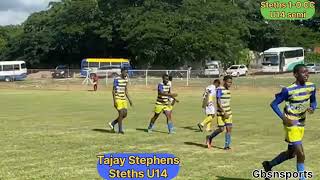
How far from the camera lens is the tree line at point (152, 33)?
211 feet

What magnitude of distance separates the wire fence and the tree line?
10495 mm

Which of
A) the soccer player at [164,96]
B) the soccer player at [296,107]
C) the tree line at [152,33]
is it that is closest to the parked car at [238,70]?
the tree line at [152,33]

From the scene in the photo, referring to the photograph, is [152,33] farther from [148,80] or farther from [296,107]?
[296,107]

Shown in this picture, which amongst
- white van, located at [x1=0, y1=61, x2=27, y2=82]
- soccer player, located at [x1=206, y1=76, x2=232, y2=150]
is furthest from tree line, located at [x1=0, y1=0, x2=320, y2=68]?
soccer player, located at [x1=206, y1=76, x2=232, y2=150]

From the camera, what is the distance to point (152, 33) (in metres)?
63.0

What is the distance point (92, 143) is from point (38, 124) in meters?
5.30

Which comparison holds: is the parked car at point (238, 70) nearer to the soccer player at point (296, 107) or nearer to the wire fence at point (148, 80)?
the wire fence at point (148, 80)

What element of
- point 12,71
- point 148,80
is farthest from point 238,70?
point 12,71

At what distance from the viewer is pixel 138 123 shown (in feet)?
60.7

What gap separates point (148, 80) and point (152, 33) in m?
15.0

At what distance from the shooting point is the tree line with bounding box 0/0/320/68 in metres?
64.2

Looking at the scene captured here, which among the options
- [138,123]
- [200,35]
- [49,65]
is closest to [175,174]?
[138,123]

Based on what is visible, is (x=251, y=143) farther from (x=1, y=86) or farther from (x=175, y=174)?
(x=1, y=86)

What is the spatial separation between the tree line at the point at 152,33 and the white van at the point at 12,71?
11590 millimetres
